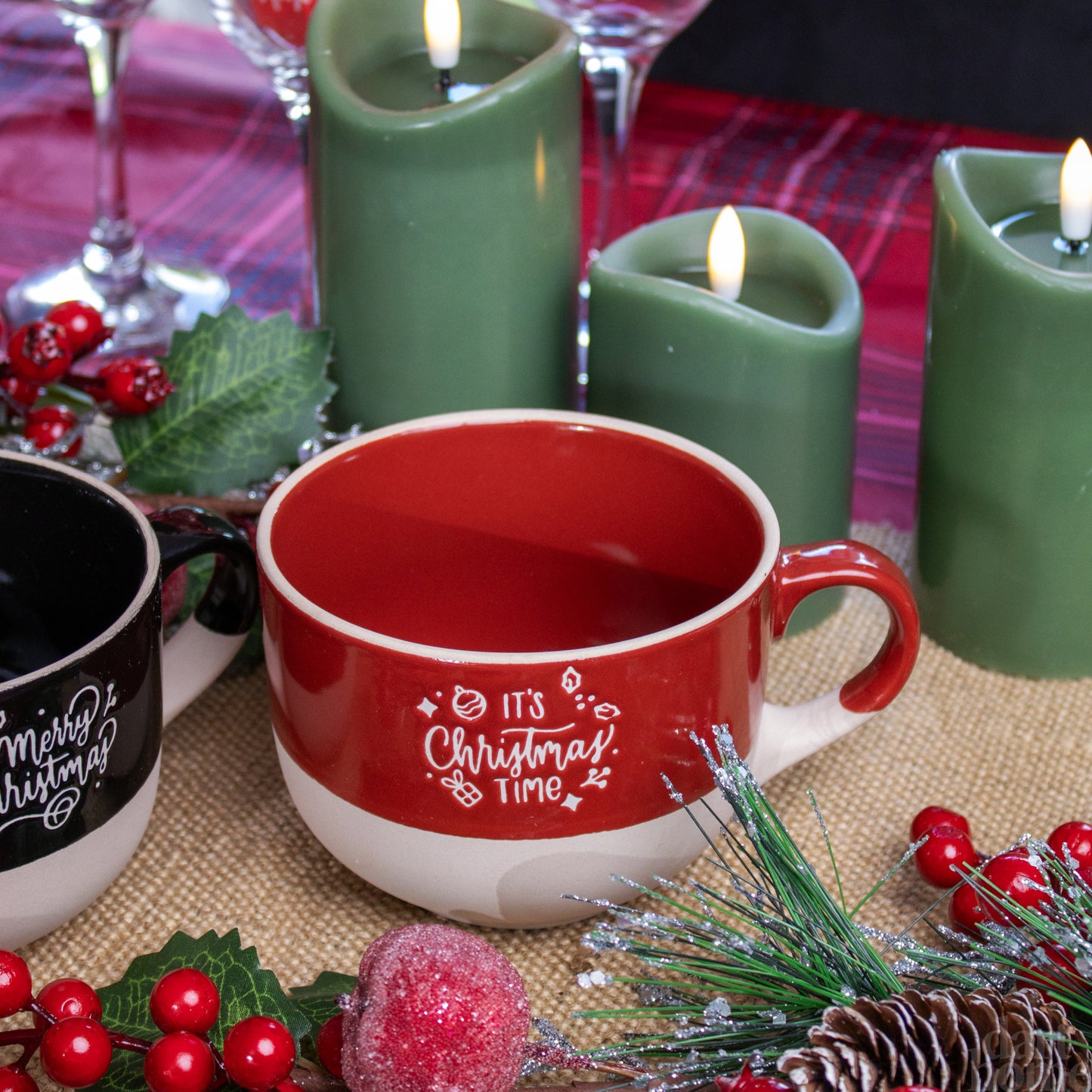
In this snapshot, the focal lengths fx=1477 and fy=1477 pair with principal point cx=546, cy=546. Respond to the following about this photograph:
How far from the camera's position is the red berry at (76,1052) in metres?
0.30

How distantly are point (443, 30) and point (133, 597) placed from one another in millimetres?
225

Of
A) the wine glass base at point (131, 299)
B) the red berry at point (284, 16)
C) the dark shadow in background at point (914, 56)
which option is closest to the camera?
the red berry at point (284, 16)

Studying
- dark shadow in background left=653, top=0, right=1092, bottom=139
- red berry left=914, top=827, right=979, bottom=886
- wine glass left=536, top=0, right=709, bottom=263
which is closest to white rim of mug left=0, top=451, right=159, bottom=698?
red berry left=914, top=827, right=979, bottom=886

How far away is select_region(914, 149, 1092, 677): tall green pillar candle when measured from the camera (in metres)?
0.44

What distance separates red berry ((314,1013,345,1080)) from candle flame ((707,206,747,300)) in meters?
0.27

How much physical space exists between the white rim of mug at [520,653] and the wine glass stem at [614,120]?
25 centimetres

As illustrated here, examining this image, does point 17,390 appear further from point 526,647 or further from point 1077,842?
point 1077,842

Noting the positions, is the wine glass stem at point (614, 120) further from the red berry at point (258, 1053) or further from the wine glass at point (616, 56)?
the red berry at point (258, 1053)

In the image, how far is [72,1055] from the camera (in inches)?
11.8

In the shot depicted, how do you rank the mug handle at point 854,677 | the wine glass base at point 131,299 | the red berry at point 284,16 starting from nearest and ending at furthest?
the mug handle at point 854,677 < the red berry at point 284,16 < the wine glass base at point 131,299

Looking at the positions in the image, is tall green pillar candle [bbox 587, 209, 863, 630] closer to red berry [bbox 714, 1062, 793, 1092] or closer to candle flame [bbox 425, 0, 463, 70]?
candle flame [bbox 425, 0, 463, 70]

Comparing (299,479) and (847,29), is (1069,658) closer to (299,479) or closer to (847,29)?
(299,479)

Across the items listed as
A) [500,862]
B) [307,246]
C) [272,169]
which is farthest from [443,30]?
[272,169]

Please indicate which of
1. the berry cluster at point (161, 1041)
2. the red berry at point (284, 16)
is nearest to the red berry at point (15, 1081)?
the berry cluster at point (161, 1041)
